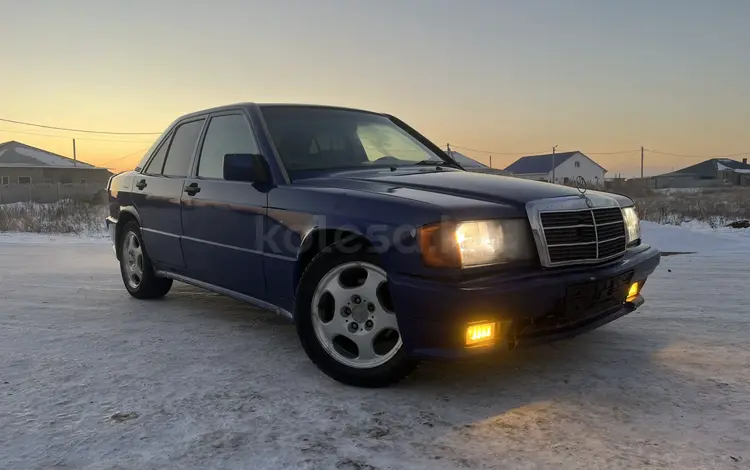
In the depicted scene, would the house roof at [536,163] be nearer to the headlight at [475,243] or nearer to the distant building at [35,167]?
the distant building at [35,167]

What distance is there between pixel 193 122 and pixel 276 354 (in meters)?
2.20

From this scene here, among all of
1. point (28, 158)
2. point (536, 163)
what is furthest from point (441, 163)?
point (536, 163)

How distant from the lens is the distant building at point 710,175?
71188 millimetres

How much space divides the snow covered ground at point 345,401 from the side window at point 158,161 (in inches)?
50.5

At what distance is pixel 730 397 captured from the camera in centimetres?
274

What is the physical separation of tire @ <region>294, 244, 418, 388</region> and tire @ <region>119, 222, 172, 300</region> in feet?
7.98

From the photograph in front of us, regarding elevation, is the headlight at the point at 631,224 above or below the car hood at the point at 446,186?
below

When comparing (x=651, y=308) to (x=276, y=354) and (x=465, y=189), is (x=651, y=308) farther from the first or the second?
(x=276, y=354)

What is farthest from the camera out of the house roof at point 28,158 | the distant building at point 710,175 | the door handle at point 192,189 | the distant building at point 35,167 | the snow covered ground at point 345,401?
the distant building at point 710,175

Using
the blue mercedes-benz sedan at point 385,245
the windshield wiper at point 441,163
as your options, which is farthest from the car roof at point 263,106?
the windshield wiper at point 441,163

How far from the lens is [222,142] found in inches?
165

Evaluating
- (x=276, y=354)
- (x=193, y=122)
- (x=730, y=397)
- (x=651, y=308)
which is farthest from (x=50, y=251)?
(x=730, y=397)

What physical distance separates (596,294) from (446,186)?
3.13 feet

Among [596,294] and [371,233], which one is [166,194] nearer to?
[371,233]
